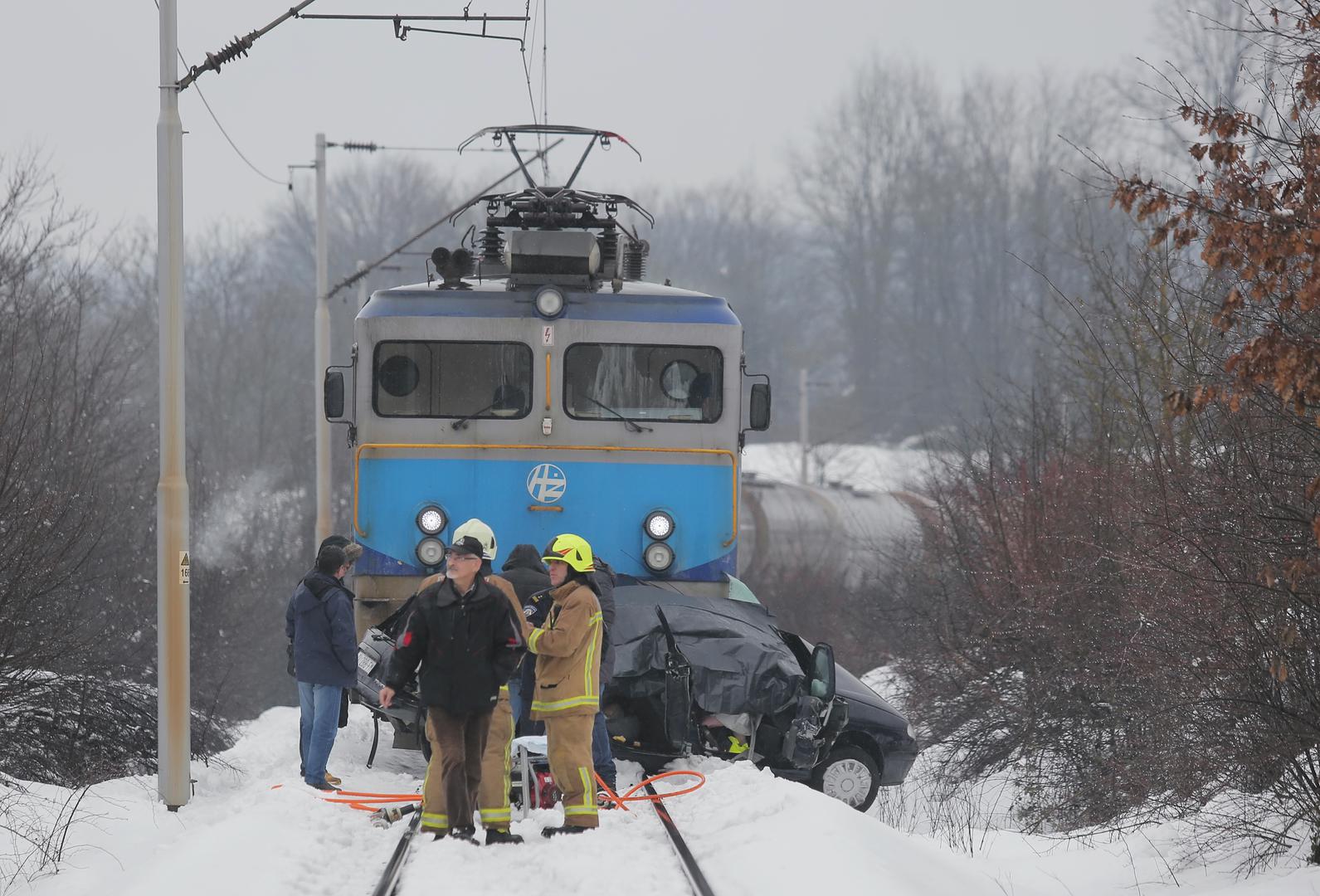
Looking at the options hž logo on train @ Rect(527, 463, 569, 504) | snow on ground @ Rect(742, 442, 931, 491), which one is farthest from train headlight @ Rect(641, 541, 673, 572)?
snow on ground @ Rect(742, 442, 931, 491)

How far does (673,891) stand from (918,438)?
185 feet

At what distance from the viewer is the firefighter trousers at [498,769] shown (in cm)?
930

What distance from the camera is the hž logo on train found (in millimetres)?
13125

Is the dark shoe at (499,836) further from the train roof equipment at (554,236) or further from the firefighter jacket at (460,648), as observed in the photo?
the train roof equipment at (554,236)

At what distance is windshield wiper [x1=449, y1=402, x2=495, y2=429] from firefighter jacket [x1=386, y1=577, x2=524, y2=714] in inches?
157

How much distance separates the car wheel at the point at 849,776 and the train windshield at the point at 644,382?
2.96m

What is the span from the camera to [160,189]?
39.0ft

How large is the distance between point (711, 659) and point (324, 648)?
9.02 ft

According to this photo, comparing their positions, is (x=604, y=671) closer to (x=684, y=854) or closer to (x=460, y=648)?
(x=460, y=648)

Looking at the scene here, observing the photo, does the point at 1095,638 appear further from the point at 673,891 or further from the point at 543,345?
the point at 673,891

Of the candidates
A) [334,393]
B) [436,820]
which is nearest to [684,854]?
[436,820]

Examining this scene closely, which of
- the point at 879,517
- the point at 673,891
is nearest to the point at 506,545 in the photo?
the point at 673,891

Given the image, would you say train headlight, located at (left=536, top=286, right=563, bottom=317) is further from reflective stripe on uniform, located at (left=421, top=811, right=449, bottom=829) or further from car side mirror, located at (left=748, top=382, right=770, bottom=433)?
reflective stripe on uniform, located at (left=421, top=811, right=449, bottom=829)

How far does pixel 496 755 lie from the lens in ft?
31.6
